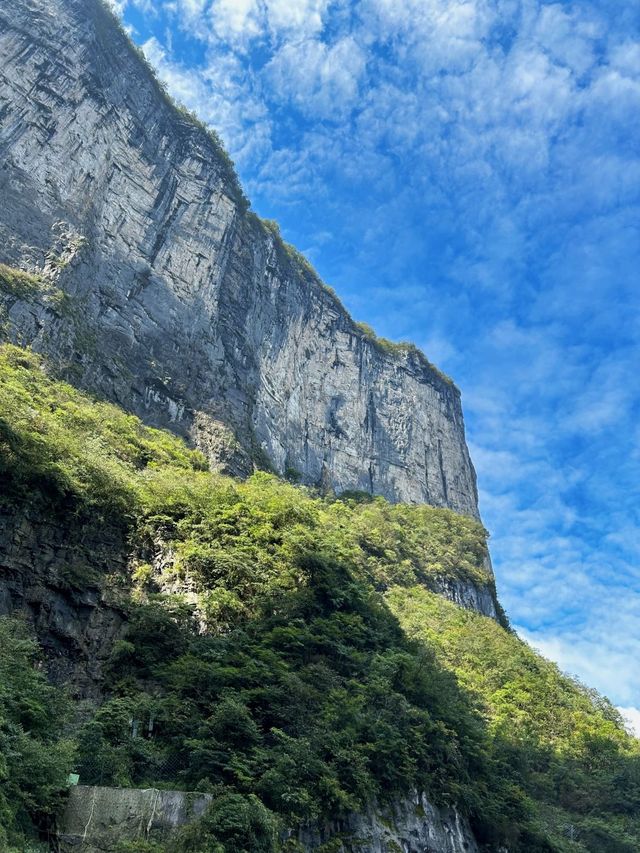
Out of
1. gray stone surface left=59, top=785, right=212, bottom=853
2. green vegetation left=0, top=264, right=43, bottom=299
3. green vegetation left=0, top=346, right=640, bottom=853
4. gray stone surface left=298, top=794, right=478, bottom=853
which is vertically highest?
green vegetation left=0, top=264, right=43, bottom=299

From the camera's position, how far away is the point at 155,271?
38.9 metres

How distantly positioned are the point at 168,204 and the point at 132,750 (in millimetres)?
37012

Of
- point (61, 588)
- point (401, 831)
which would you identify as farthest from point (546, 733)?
point (61, 588)

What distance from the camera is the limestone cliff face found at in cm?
3259

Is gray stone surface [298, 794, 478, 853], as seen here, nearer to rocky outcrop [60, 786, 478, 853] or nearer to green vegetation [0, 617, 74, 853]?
rocky outcrop [60, 786, 478, 853]

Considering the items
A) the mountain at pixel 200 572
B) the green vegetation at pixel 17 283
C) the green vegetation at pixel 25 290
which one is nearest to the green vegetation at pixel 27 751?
the mountain at pixel 200 572

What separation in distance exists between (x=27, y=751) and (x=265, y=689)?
6.07m

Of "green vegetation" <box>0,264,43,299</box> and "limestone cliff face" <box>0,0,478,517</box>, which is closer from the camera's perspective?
"green vegetation" <box>0,264,43,299</box>

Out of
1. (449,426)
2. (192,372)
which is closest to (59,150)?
(192,372)

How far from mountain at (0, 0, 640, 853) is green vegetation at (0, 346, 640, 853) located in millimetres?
73

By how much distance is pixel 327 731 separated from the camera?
13945 mm

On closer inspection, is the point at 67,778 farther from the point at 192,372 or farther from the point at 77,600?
the point at 192,372

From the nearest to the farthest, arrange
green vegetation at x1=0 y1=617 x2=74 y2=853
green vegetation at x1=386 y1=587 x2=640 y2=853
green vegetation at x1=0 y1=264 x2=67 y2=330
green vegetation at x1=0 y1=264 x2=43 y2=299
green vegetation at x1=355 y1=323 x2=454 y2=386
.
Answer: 1. green vegetation at x1=0 y1=617 x2=74 y2=853
2. green vegetation at x1=386 y1=587 x2=640 y2=853
3. green vegetation at x1=0 y1=264 x2=67 y2=330
4. green vegetation at x1=0 y1=264 x2=43 y2=299
5. green vegetation at x1=355 y1=323 x2=454 y2=386

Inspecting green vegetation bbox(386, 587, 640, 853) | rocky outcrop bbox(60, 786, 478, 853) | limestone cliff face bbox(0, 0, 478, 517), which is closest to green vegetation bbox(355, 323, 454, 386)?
limestone cliff face bbox(0, 0, 478, 517)
